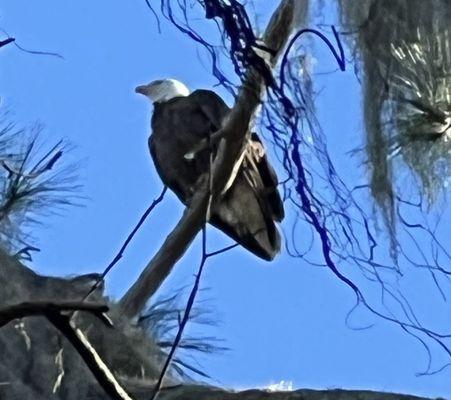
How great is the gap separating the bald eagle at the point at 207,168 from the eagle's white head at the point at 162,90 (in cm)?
22

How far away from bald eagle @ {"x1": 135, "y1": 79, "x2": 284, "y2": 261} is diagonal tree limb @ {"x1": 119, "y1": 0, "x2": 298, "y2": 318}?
284mm

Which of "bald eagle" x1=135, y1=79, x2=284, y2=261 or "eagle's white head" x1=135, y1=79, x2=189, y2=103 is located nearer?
"bald eagle" x1=135, y1=79, x2=284, y2=261

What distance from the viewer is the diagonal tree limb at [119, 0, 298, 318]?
256cm

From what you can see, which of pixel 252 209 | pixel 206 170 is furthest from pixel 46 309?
pixel 252 209

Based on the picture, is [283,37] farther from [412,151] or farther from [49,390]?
[49,390]

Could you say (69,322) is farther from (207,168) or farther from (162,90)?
(162,90)

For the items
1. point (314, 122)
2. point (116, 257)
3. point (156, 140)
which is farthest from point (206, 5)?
point (156, 140)

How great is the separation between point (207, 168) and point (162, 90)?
168cm

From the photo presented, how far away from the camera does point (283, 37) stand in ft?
8.26

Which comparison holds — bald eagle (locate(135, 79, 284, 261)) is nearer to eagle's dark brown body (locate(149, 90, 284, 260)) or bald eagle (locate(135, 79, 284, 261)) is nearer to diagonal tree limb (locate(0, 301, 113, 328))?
eagle's dark brown body (locate(149, 90, 284, 260))

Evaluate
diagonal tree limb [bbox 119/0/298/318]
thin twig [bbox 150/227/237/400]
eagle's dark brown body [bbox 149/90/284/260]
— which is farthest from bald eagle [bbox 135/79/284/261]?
thin twig [bbox 150/227/237/400]

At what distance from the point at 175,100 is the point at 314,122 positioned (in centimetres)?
255

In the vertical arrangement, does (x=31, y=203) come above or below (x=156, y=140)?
below

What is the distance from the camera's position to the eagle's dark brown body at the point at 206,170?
12.0 feet
